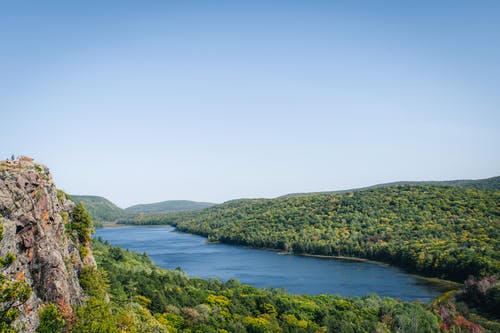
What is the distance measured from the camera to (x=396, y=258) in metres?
103

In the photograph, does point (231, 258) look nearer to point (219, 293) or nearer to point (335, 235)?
point (335, 235)

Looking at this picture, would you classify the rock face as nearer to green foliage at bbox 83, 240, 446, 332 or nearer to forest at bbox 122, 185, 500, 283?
green foliage at bbox 83, 240, 446, 332

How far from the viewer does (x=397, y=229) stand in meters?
120

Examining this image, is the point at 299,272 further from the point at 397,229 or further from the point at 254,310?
the point at 254,310

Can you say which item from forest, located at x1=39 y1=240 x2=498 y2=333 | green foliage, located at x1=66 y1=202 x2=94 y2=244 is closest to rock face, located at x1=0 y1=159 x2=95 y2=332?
green foliage, located at x1=66 y1=202 x2=94 y2=244

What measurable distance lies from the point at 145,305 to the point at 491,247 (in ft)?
259

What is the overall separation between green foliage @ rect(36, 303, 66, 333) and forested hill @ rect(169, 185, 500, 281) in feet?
251

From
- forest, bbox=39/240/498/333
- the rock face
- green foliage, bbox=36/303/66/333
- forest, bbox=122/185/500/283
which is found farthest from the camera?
forest, bbox=122/185/500/283

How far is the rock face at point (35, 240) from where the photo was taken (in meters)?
20.7

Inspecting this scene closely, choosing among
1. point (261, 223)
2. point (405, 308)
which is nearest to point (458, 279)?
point (405, 308)

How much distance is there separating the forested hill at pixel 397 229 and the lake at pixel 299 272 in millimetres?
6588

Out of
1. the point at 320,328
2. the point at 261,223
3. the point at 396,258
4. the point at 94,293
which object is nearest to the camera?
the point at 94,293

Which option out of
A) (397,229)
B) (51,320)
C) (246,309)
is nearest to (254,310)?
(246,309)

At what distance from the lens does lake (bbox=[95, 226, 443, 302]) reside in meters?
76.0
